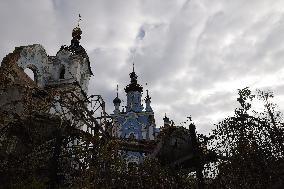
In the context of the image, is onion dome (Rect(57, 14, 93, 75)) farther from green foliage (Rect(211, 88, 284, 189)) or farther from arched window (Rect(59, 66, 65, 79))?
green foliage (Rect(211, 88, 284, 189))

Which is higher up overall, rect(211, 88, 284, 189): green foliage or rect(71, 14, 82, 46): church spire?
rect(71, 14, 82, 46): church spire

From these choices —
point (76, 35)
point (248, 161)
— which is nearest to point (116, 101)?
point (76, 35)

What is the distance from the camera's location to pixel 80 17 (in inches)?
1366

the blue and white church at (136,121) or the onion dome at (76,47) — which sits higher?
the onion dome at (76,47)

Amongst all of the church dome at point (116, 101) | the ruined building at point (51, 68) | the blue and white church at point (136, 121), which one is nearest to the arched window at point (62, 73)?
the ruined building at point (51, 68)

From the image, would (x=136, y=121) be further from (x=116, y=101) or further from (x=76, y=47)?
(x=76, y=47)

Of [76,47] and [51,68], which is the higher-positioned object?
[76,47]

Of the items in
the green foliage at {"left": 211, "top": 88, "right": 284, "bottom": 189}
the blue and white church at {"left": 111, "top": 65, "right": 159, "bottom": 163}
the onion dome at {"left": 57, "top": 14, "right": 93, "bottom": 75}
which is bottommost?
the green foliage at {"left": 211, "top": 88, "right": 284, "bottom": 189}

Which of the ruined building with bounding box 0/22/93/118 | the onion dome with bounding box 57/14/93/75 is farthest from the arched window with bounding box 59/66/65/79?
the onion dome with bounding box 57/14/93/75

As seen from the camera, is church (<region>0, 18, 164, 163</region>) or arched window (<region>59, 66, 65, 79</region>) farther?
arched window (<region>59, 66, 65, 79</region>)

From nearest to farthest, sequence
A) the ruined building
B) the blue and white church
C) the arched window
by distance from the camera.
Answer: the ruined building
the arched window
the blue and white church

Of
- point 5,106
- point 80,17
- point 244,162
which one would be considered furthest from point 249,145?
point 80,17

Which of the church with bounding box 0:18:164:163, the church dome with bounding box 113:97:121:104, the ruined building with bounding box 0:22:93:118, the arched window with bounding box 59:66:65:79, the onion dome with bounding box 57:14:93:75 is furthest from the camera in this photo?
the church dome with bounding box 113:97:121:104

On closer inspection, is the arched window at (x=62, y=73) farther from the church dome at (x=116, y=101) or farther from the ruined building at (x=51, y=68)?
the church dome at (x=116, y=101)
